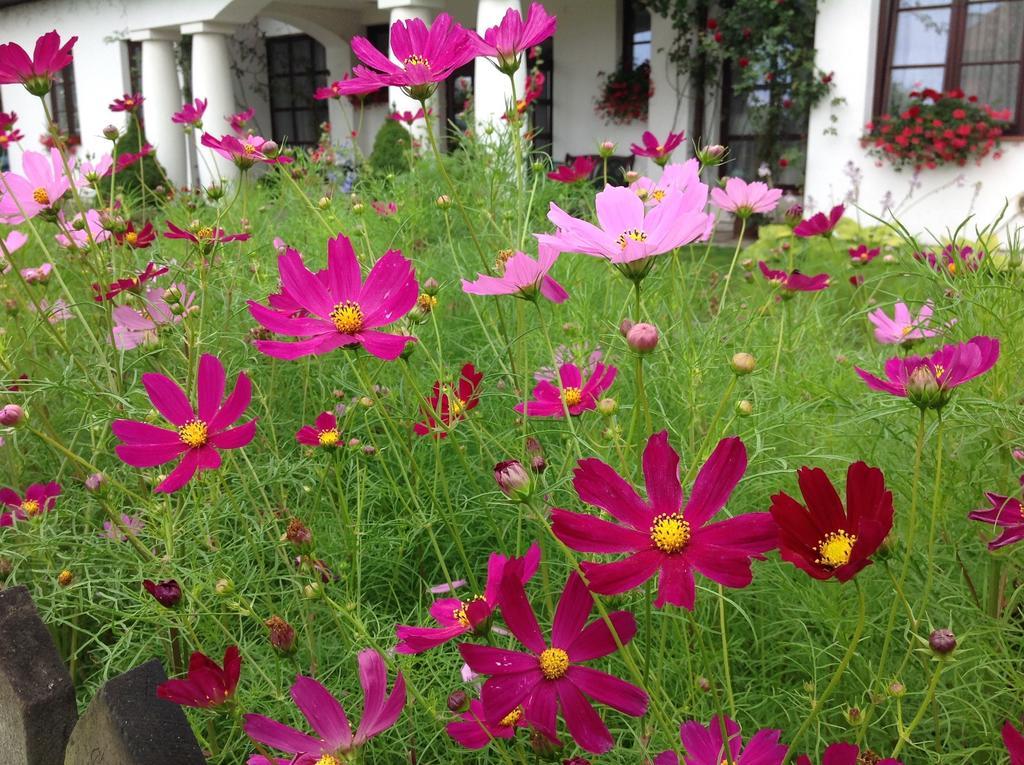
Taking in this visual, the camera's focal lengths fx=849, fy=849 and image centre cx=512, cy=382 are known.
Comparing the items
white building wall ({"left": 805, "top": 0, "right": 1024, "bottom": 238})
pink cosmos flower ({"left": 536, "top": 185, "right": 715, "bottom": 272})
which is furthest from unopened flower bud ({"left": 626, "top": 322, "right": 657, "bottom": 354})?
white building wall ({"left": 805, "top": 0, "right": 1024, "bottom": 238})

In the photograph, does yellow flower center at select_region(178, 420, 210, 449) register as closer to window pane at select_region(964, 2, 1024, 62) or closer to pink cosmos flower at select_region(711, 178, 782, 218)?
pink cosmos flower at select_region(711, 178, 782, 218)

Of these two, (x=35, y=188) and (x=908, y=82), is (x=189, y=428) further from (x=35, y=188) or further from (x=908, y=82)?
(x=908, y=82)

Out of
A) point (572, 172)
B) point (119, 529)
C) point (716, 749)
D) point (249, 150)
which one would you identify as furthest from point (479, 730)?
point (572, 172)

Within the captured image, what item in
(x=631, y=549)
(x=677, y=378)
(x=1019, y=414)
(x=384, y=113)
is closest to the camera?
(x=631, y=549)

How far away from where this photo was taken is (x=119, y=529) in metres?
0.87

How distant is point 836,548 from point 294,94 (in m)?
10.2

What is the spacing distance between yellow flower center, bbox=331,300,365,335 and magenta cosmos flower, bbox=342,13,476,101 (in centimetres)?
25

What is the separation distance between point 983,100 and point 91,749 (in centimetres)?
603

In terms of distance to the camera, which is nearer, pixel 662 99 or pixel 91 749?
pixel 91 749

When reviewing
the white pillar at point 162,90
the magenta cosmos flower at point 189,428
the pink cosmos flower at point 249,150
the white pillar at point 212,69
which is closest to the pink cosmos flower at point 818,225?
the pink cosmos flower at point 249,150

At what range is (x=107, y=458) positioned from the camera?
1246mm

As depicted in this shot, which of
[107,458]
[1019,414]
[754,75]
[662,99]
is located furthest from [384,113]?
[1019,414]

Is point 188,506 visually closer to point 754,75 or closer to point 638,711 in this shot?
point 638,711

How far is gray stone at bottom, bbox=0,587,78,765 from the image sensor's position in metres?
0.69
